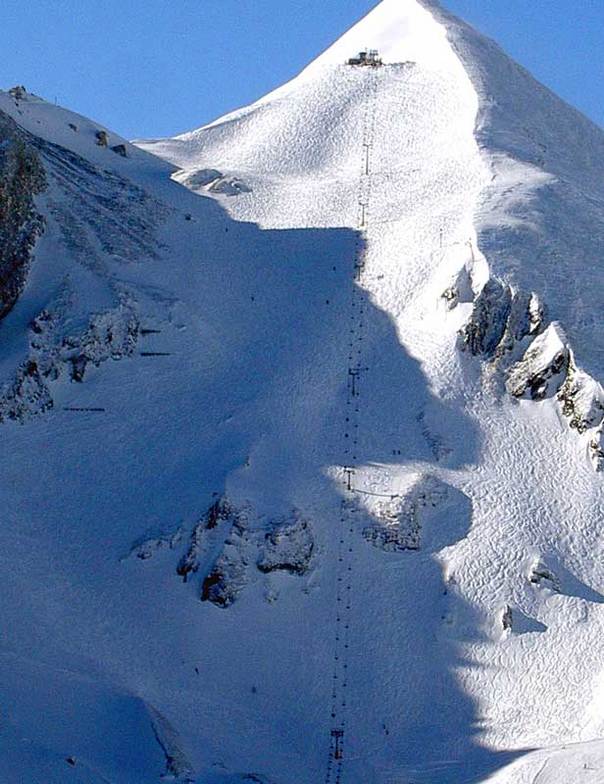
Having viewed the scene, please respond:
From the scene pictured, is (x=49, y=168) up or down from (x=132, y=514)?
up

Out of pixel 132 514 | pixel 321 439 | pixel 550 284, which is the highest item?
pixel 550 284

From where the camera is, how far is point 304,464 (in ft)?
237

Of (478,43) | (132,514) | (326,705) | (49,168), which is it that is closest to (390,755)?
(326,705)

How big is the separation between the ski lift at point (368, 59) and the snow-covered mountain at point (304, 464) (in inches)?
587

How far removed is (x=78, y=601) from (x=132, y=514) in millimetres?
5829

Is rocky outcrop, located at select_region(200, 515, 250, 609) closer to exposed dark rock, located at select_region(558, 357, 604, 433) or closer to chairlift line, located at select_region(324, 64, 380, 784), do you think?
chairlift line, located at select_region(324, 64, 380, 784)

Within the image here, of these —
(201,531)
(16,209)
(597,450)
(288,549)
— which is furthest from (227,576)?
(16,209)

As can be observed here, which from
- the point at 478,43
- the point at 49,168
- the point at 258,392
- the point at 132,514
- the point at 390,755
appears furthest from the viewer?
the point at 478,43

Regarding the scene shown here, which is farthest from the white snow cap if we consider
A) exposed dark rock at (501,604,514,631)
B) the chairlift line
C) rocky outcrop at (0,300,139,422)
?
exposed dark rock at (501,604,514,631)

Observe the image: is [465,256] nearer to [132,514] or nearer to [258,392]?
[258,392]

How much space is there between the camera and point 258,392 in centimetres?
7619

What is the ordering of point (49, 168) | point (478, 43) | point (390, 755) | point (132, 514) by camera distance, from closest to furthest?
point (390, 755), point (132, 514), point (49, 168), point (478, 43)

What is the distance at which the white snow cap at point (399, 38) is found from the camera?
110 m

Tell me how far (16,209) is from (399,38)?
4366 centimetres
